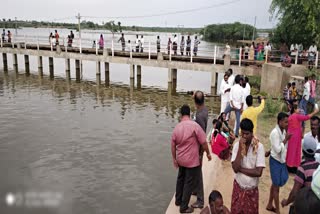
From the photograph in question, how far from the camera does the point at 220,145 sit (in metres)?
6.83

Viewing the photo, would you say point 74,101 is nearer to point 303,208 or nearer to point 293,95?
point 293,95

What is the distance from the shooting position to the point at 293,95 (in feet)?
35.9

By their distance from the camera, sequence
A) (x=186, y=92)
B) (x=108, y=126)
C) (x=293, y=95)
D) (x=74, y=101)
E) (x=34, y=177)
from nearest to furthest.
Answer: (x=34, y=177)
(x=293, y=95)
(x=108, y=126)
(x=74, y=101)
(x=186, y=92)

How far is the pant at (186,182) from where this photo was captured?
4832 millimetres

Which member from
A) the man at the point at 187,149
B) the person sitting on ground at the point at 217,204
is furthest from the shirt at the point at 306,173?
the man at the point at 187,149

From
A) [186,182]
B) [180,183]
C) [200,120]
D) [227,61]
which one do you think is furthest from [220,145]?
[227,61]

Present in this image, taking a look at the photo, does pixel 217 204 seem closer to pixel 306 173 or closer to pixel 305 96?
pixel 306 173

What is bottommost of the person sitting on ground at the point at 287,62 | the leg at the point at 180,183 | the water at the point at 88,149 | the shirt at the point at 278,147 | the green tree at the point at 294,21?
the water at the point at 88,149

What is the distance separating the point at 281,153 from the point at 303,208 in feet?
7.90

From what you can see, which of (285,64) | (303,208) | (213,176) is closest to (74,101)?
(285,64)

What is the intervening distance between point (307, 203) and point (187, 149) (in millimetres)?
2431

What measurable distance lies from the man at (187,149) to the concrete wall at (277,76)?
10451mm

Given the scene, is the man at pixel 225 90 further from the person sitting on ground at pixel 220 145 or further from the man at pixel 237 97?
the person sitting on ground at pixel 220 145

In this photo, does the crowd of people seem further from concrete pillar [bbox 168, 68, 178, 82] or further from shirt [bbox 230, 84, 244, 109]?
concrete pillar [bbox 168, 68, 178, 82]
